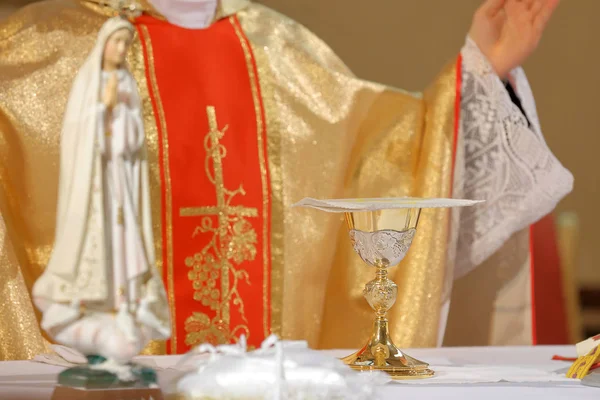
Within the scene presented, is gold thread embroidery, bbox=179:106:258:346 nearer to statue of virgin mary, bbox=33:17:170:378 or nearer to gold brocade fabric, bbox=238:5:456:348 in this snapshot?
gold brocade fabric, bbox=238:5:456:348

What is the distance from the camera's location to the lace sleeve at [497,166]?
2170mm

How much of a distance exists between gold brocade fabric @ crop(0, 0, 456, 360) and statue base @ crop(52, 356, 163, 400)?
2.76 ft

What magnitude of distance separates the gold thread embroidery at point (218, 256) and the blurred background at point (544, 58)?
7.50ft

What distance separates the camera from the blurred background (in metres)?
4.37

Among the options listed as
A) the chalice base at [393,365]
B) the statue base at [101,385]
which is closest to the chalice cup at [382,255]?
the chalice base at [393,365]

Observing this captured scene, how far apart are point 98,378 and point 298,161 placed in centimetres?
119

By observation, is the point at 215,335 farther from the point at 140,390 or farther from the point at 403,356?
the point at 140,390

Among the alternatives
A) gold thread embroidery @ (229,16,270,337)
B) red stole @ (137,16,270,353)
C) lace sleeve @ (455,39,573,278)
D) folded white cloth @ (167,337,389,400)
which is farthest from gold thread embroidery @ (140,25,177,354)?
folded white cloth @ (167,337,389,400)

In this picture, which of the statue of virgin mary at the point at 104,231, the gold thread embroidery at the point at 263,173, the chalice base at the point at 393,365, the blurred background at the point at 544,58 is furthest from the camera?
the blurred background at the point at 544,58

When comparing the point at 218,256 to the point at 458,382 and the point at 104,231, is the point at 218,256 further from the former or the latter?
the point at 104,231

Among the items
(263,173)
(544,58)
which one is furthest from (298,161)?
(544,58)

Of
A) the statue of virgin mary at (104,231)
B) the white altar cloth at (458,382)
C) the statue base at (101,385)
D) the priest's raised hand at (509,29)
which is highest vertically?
the priest's raised hand at (509,29)

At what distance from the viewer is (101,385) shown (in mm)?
1023

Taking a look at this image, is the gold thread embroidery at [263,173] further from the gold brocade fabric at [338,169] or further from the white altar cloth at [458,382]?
the white altar cloth at [458,382]
